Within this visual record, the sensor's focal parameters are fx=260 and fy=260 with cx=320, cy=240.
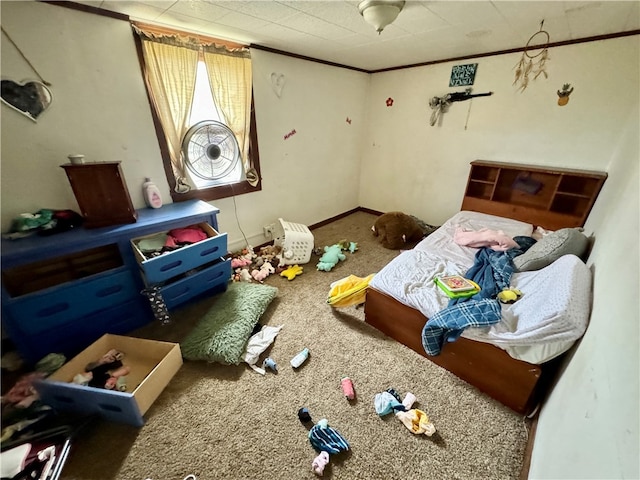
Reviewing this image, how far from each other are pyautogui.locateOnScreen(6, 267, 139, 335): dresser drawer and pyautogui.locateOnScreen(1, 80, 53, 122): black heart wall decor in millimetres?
981

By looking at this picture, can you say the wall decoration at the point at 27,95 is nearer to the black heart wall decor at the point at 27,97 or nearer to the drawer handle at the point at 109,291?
the black heart wall decor at the point at 27,97

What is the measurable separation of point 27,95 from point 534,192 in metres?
3.92

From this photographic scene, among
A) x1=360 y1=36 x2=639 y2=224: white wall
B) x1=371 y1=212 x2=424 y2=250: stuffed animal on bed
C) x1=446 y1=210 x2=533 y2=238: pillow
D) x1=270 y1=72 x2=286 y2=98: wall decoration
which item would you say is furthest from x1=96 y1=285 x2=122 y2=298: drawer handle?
x1=360 y1=36 x2=639 y2=224: white wall

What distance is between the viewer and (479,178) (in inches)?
113

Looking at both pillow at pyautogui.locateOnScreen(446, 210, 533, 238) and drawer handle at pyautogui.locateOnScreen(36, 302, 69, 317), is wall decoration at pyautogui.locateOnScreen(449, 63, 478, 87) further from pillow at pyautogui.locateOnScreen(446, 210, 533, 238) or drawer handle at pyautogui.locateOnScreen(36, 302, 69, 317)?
drawer handle at pyautogui.locateOnScreen(36, 302, 69, 317)

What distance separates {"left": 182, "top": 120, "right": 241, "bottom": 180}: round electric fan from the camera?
2014 millimetres

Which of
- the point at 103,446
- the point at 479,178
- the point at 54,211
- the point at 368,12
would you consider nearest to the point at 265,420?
the point at 103,446

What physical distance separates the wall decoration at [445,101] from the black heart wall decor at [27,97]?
3.31 meters

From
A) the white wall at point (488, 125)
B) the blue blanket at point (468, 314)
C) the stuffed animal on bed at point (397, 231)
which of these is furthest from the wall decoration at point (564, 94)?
the blue blanket at point (468, 314)

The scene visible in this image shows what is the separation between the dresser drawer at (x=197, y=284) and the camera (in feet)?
5.75

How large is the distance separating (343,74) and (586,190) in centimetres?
274

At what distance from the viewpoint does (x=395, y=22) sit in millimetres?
1762

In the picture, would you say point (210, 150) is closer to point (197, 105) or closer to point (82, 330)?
point (197, 105)

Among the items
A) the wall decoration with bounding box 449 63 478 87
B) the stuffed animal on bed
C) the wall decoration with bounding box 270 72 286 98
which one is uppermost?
the wall decoration with bounding box 449 63 478 87
